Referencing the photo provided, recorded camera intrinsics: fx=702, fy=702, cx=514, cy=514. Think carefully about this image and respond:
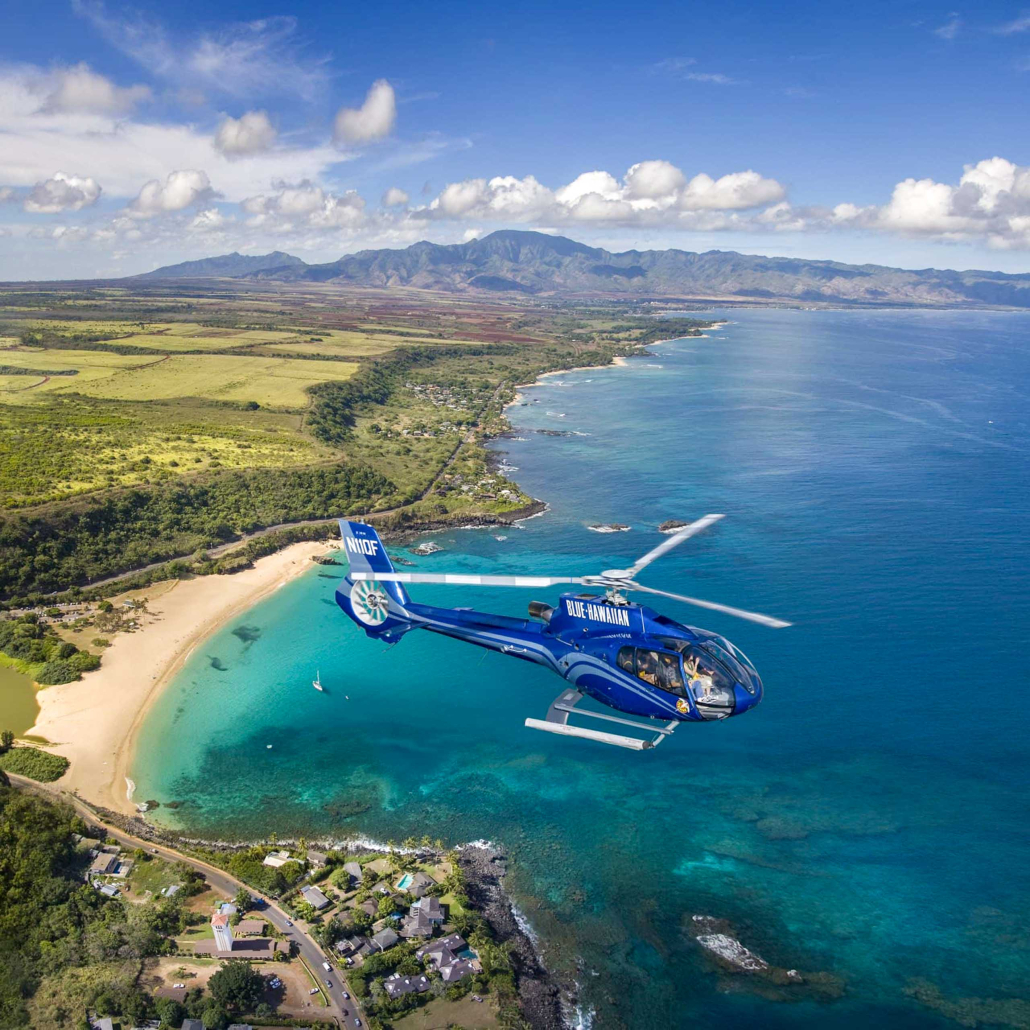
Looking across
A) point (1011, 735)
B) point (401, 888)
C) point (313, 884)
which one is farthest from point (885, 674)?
point (313, 884)

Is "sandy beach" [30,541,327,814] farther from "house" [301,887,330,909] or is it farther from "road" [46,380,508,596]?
"house" [301,887,330,909]

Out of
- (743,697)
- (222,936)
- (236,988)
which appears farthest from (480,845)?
(743,697)

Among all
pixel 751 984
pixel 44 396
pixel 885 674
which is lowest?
pixel 751 984

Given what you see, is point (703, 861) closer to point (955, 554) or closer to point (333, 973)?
point (333, 973)

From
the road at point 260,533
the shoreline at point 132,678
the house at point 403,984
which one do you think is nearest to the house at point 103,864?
the shoreline at point 132,678

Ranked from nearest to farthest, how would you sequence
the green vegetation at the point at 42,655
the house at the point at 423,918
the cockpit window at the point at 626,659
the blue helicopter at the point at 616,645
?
the blue helicopter at the point at 616,645
the cockpit window at the point at 626,659
the house at the point at 423,918
the green vegetation at the point at 42,655

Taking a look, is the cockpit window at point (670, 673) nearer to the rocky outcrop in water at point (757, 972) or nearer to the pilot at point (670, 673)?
the pilot at point (670, 673)

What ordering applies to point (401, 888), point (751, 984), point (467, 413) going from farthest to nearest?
1. point (467, 413)
2. point (401, 888)
3. point (751, 984)
